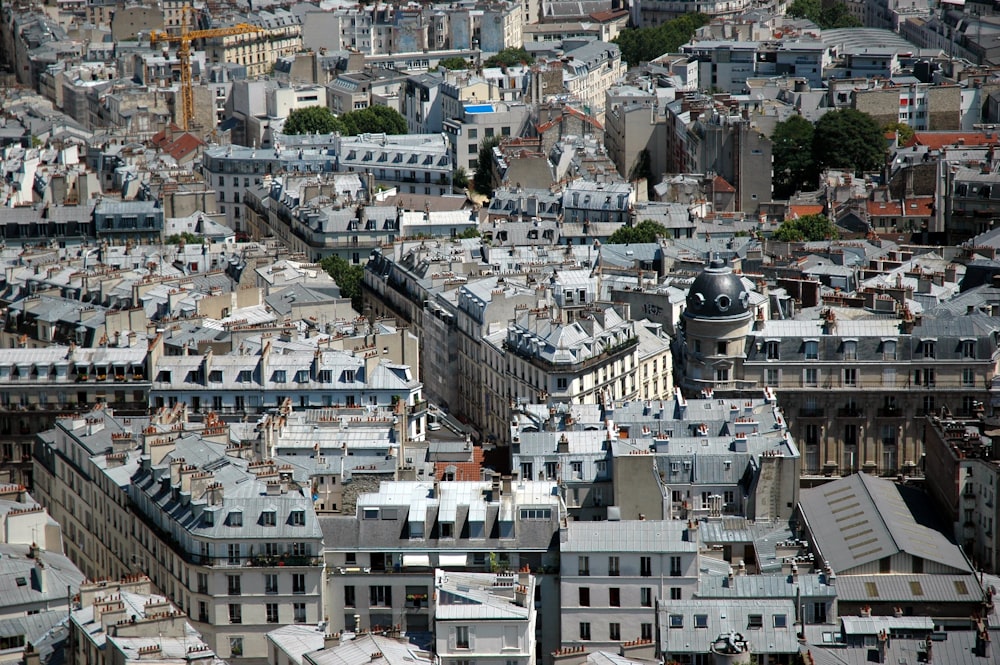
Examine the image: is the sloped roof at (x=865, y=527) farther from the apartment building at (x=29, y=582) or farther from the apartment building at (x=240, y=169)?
the apartment building at (x=240, y=169)

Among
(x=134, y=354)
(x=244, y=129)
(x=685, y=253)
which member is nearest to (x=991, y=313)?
(x=685, y=253)

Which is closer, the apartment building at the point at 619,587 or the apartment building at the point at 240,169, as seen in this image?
the apartment building at the point at 619,587

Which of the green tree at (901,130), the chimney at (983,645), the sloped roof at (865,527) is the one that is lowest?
the sloped roof at (865,527)

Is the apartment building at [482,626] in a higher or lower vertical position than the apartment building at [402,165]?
lower

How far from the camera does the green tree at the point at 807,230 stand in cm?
13712

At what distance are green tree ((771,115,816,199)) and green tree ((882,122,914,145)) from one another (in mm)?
7547

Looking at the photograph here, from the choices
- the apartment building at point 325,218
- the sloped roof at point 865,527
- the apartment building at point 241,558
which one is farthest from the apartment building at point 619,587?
the apartment building at point 325,218

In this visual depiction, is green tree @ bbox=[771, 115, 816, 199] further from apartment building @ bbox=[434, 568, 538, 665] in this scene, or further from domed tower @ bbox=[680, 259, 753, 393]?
apartment building @ bbox=[434, 568, 538, 665]

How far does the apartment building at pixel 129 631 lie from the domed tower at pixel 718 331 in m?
36.0

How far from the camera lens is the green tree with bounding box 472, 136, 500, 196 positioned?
6640 inches

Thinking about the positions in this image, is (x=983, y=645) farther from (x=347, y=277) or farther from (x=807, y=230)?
(x=807, y=230)

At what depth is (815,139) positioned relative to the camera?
16400 cm

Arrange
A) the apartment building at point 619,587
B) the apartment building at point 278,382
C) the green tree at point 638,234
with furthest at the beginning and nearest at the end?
the green tree at point 638,234
the apartment building at point 278,382
the apartment building at point 619,587

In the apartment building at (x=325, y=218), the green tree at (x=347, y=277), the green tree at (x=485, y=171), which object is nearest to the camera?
the green tree at (x=347, y=277)
